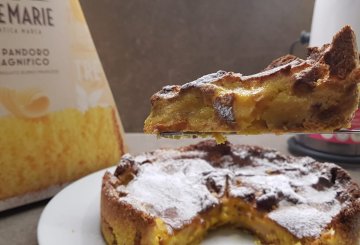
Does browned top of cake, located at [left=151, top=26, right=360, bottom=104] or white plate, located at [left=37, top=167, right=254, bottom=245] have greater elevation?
browned top of cake, located at [left=151, top=26, right=360, bottom=104]

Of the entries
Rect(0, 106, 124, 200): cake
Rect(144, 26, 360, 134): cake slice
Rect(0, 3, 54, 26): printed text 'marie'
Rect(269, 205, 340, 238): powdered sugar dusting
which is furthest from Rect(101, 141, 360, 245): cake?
Rect(0, 3, 54, 26): printed text 'marie'

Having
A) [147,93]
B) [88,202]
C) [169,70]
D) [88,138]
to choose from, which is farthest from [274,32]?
[88,202]

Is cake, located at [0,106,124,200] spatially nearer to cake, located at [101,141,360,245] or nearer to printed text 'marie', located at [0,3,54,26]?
cake, located at [101,141,360,245]

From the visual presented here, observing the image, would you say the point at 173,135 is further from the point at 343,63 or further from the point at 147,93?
the point at 147,93

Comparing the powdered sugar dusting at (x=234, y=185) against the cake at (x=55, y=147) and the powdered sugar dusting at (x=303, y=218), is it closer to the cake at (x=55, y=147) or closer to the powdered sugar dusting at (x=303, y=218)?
the powdered sugar dusting at (x=303, y=218)

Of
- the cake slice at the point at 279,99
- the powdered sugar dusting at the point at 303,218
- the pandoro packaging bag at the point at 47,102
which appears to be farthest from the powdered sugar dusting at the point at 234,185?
the cake slice at the point at 279,99

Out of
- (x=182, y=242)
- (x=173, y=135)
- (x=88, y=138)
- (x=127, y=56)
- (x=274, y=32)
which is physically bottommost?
(x=182, y=242)
